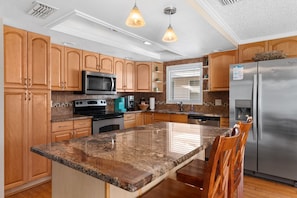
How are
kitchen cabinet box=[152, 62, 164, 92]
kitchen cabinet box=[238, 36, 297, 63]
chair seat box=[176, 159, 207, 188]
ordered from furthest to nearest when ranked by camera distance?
kitchen cabinet box=[152, 62, 164, 92]
kitchen cabinet box=[238, 36, 297, 63]
chair seat box=[176, 159, 207, 188]

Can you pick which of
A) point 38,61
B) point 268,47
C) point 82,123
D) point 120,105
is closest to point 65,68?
point 38,61

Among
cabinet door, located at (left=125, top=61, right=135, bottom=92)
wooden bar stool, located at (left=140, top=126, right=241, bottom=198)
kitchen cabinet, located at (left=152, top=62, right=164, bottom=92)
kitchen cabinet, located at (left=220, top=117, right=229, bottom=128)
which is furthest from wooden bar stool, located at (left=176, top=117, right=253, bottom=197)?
kitchen cabinet, located at (left=152, top=62, right=164, bottom=92)

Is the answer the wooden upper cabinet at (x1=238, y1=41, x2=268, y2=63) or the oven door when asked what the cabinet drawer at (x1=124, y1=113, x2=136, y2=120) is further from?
the wooden upper cabinet at (x1=238, y1=41, x2=268, y2=63)

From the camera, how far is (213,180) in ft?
3.04

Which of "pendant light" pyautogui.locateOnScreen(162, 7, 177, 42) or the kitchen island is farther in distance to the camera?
"pendant light" pyautogui.locateOnScreen(162, 7, 177, 42)

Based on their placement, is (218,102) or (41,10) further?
(218,102)

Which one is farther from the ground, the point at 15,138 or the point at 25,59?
A: the point at 25,59

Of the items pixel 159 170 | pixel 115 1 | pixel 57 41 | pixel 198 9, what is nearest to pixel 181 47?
pixel 198 9

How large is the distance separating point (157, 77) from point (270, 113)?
278 centimetres

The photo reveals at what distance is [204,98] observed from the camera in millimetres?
4246

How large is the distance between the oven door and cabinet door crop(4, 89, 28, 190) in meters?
1.11

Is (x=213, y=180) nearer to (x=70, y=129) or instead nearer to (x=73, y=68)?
(x=70, y=129)

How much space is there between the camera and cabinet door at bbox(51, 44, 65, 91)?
3.09m

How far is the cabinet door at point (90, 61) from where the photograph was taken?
3551mm
